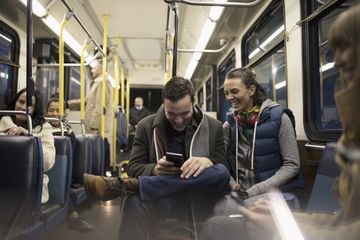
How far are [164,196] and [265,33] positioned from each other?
2765 millimetres

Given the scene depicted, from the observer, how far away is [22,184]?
163cm

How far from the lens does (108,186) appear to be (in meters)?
1.49

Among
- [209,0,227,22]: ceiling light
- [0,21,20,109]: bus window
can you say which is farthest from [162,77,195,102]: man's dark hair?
[0,21,20,109]: bus window

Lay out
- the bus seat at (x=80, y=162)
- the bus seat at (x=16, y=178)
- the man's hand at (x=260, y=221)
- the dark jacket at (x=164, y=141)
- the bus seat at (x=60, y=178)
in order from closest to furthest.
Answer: the man's hand at (x=260, y=221), the bus seat at (x=16, y=178), the dark jacket at (x=164, y=141), the bus seat at (x=60, y=178), the bus seat at (x=80, y=162)

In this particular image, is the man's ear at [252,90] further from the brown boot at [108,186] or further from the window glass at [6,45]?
the window glass at [6,45]

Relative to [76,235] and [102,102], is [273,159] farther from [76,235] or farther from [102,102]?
[102,102]

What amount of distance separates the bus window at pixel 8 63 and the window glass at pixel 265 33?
124 inches

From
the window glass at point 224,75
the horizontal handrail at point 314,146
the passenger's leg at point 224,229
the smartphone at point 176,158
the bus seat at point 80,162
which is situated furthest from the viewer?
the window glass at point 224,75

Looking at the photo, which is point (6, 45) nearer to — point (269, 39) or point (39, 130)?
point (39, 130)

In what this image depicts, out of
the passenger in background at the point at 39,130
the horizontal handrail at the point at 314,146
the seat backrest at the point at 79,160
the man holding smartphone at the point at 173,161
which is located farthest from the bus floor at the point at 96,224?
the horizontal handrail at the point at 314,146

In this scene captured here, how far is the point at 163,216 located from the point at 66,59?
421 centimetres

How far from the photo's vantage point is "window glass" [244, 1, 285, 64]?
3.03 m

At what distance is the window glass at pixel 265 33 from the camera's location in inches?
119

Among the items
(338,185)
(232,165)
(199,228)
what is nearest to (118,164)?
(232,165)
